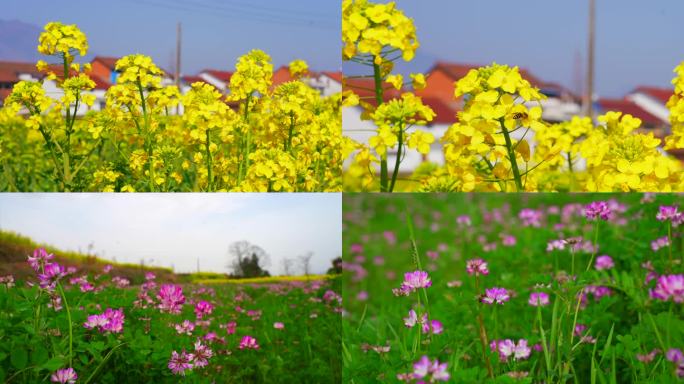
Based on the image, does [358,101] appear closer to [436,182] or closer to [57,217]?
[436,182]

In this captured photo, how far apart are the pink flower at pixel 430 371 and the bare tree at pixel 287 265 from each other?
0.98 metres

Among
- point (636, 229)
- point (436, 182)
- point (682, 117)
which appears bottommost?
point (636, 229)

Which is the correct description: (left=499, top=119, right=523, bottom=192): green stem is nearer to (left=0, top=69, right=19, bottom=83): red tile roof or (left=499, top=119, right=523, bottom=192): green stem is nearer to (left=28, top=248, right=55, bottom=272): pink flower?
(left=28, top=248, right=55, bottom=272): pink flower

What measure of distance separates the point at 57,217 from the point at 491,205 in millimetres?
2235

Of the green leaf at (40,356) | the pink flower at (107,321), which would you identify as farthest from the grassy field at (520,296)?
the green leaf at (40,356)

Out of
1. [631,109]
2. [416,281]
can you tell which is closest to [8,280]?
[416,281]

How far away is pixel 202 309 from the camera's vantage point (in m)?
2.34

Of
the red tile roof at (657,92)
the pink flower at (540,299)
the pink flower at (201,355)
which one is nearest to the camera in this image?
the pink flower at (540,299)

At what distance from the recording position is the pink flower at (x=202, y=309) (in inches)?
91.9

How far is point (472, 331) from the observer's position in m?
2.13

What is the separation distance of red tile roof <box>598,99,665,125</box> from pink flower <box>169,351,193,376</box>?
1.77 metres

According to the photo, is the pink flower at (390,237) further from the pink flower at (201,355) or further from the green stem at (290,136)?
the pink flower at (201,355)

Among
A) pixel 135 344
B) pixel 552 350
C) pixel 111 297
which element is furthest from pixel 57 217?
pixel 552 350

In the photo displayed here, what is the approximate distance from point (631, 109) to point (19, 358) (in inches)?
87.8
